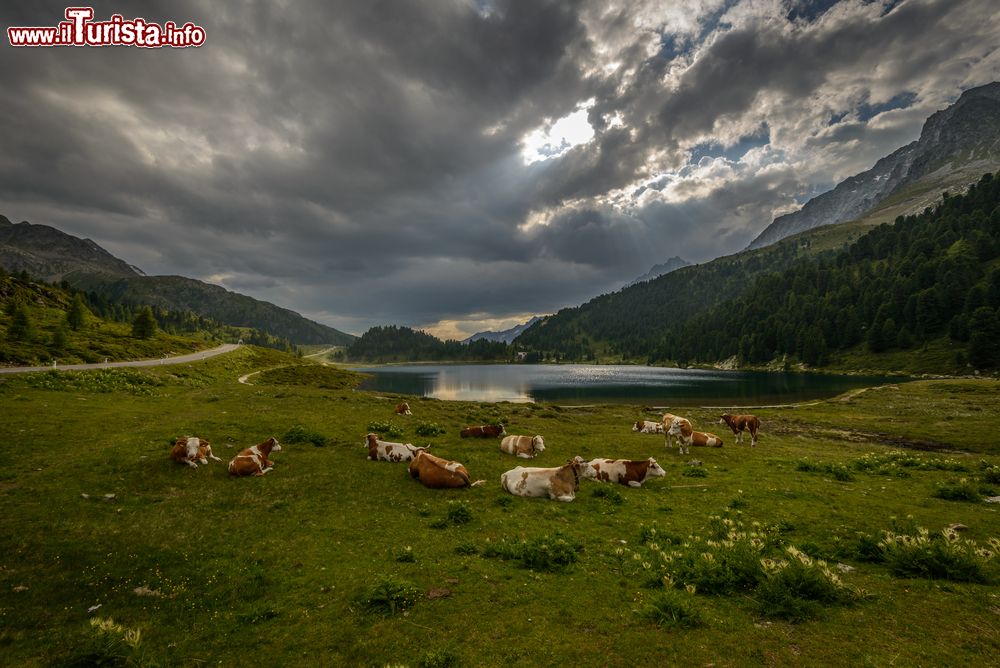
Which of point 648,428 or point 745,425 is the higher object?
point 745,425

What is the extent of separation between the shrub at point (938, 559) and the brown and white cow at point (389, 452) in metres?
17.0

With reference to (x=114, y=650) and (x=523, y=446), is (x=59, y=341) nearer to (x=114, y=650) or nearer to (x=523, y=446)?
(x=523, y=446)

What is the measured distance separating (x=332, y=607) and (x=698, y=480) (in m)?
16.8

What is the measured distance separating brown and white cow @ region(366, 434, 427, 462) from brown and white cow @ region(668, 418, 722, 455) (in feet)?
55.6

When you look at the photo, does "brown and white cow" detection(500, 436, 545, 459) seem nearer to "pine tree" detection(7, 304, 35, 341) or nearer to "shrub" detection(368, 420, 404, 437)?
"shrub" detection(368, 420, 404, 437)

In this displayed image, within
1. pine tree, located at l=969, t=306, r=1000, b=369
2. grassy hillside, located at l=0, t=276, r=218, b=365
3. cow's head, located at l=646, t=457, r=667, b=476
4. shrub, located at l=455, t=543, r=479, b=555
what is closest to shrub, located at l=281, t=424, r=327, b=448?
shrub, located at l=455, t=543, r=479, b=555

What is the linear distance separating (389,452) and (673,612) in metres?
15.4

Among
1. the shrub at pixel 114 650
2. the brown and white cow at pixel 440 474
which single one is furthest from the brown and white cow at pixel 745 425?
the shrub at pixel 114 650

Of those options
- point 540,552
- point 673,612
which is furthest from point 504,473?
point 673,612

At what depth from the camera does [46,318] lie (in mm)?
101812

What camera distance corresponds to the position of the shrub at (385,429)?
25031 millimetres

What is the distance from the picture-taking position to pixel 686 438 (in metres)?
26.0

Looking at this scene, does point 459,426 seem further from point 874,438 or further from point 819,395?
point 819,395

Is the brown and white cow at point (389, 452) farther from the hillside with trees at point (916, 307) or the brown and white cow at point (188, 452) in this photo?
the hillside with trees at point (916, 307)
